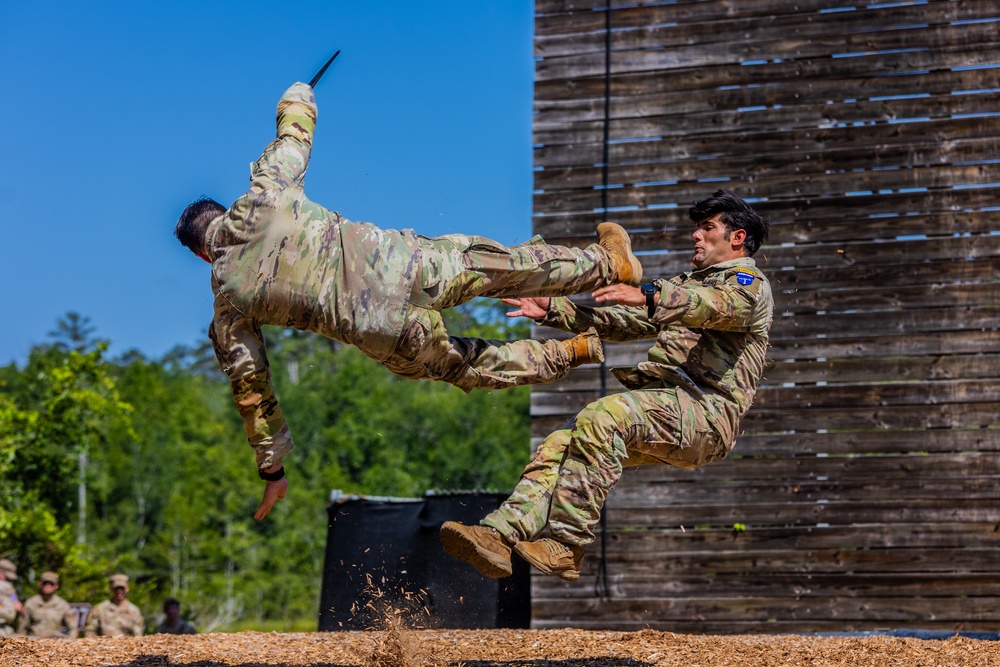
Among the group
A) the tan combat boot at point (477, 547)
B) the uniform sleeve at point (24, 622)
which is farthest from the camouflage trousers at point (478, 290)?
the uniform sleeve at point (24, 622)

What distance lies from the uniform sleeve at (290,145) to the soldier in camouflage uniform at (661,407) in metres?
1.39

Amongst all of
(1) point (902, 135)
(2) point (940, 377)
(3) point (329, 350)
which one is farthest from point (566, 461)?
(3) point (329, 350)

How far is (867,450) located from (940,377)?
32.4 inches

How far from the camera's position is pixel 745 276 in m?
5.48

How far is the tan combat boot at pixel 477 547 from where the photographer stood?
15.8ft

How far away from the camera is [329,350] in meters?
43.4

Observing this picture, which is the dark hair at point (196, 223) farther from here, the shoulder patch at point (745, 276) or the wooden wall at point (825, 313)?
the wooden wall at point (825, 313)

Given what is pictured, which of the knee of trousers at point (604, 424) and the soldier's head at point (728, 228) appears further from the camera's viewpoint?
the soldier's head at point (728, 228)

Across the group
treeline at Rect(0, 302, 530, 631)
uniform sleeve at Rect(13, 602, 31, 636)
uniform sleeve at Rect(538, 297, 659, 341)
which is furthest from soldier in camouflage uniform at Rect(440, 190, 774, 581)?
treeline at Rect(0, 302, 530, 631)

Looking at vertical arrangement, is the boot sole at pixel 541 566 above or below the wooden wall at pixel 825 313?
below

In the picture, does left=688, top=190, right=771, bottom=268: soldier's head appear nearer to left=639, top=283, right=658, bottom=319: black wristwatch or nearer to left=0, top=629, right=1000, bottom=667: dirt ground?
left=639, top=283, right=658, bottom=319: black wristwatch

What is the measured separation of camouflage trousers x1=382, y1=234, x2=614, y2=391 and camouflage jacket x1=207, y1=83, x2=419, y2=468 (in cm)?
10

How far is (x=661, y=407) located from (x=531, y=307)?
96 cm

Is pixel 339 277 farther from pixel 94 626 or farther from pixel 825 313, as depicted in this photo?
pixel 94 626
